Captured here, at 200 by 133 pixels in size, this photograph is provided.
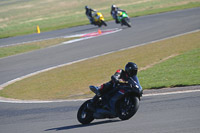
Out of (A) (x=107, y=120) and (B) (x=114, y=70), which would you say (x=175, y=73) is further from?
(A) (x=107, y=120)

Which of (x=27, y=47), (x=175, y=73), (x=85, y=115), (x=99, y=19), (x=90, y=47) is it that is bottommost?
(x=175, y=73)

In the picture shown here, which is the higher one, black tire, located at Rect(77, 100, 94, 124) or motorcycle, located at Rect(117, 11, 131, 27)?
motorcycle, located at Rect(117, 11, 131, 27)

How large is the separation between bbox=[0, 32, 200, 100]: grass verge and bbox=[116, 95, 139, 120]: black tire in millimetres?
3549

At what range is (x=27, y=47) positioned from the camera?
25.9m

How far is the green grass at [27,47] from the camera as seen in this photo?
2444cm

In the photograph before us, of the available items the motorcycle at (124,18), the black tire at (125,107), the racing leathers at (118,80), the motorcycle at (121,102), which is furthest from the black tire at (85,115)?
the motorcycle at (124,18)

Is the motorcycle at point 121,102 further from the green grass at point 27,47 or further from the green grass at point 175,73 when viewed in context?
the green grass at point 27,47

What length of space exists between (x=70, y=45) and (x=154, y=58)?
8.30 metres

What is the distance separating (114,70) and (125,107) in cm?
728

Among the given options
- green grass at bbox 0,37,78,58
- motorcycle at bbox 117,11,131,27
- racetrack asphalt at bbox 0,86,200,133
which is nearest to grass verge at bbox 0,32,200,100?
racetrack asphalt at bbox 0,86,200,133

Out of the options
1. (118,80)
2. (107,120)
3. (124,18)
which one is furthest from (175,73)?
(124,18)

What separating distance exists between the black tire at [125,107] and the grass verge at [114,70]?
3549 mm

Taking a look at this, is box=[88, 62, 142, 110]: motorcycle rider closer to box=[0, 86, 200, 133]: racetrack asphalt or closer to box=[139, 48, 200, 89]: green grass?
box=[0, 86, 200, 133]: racetrack asphalt

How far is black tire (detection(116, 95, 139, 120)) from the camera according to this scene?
7.86 metres
